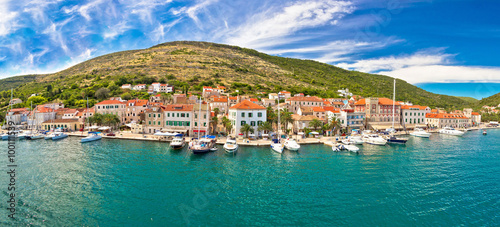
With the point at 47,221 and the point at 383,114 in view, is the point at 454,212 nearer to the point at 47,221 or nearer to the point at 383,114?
the point at 47,221

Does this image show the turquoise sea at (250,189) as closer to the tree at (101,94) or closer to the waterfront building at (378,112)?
the waterfront building at (378,112)

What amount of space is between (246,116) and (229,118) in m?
5.10

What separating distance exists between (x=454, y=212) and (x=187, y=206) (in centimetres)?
2174

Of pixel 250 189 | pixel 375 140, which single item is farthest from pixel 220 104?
pixel 250 189

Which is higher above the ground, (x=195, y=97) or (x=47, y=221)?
(x=195, y=97)

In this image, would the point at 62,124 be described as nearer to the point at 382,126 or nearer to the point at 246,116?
the point at 246,116

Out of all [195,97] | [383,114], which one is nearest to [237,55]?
[195,97]

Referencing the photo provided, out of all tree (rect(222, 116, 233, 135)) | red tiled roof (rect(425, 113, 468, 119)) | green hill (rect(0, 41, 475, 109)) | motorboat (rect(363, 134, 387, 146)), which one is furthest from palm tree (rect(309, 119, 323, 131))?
green hill (rect(0, 41, 475, 109))

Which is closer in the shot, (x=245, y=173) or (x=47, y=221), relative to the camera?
(x=47, y=221)

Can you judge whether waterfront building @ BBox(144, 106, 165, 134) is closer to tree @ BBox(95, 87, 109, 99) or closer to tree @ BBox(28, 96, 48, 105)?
tree @ BBox(95, 87, 109, 99)

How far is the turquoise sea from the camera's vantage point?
17234 millimetres

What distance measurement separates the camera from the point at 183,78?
123 meters

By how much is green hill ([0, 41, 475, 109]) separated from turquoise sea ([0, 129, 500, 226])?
67.7 meters

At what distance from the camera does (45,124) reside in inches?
2301
